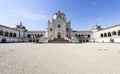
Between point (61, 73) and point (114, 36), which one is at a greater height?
point (114, 36)

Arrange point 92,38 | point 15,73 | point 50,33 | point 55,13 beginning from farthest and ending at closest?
point 92,38 → point 55,13 → point 50,33 → point 15,73

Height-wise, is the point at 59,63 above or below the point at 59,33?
Answer: below

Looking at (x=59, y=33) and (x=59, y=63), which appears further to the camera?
(x=59, y=33)

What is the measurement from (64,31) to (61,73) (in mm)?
52639

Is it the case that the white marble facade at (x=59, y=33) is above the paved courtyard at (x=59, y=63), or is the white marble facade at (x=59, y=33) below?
above

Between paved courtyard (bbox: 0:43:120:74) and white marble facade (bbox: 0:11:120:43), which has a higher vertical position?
white marble facade (bbox: 0:11:120:43)

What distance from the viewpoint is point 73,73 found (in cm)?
482

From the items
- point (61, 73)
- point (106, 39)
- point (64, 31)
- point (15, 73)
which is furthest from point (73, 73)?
point (106, 39)

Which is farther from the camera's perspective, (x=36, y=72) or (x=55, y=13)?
(x=55, y=13)

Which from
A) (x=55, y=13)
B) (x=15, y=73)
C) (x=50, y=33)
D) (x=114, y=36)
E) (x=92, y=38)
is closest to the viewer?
(x=15, y=73)

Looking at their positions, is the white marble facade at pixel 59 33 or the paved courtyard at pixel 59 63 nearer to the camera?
the paved courtyard at pixel 59 63

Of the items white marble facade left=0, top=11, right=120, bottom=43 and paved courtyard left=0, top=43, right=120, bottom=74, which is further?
white marble facade left=0, top=11, right=120, bottom=43

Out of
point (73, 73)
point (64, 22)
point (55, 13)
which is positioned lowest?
point (73, 73)

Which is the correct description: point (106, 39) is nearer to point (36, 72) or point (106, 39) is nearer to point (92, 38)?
point (92, 38)
